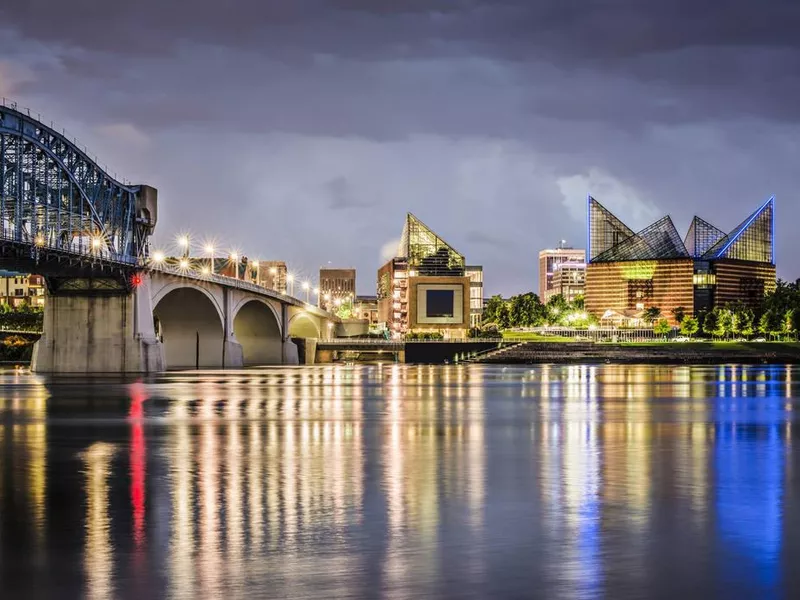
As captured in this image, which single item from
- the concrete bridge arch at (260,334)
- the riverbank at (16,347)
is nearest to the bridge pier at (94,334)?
the concrete bridge arch at (260,334)

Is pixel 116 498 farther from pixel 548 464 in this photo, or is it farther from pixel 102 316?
pixel 102 316

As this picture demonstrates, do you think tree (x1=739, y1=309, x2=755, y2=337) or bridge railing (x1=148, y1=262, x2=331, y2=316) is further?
tree (x1=739, y1=309, x2=755, y2=337)

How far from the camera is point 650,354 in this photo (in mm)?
134750

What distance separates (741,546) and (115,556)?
355 inches

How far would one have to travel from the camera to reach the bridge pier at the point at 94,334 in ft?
309

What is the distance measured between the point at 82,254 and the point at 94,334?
12655mm

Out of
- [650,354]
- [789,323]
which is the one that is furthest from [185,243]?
[789,323]

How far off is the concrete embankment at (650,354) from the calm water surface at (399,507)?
91877 millimetres

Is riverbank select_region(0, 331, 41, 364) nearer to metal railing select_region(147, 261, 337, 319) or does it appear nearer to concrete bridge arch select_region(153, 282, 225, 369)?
concrete bridge arch select_region(153, 282, 225, 369)

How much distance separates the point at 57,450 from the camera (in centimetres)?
2881

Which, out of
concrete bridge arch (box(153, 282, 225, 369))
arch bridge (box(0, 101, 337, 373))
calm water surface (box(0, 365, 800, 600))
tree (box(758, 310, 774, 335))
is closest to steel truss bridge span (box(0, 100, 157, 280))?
arch bridge (box(0, 101, 337, 373))

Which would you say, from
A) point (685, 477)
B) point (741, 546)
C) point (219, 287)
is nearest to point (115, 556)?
point (741, 546)

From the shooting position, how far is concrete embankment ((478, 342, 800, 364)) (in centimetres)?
13075

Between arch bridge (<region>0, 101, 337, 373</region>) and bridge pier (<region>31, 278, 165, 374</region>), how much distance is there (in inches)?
3.5
